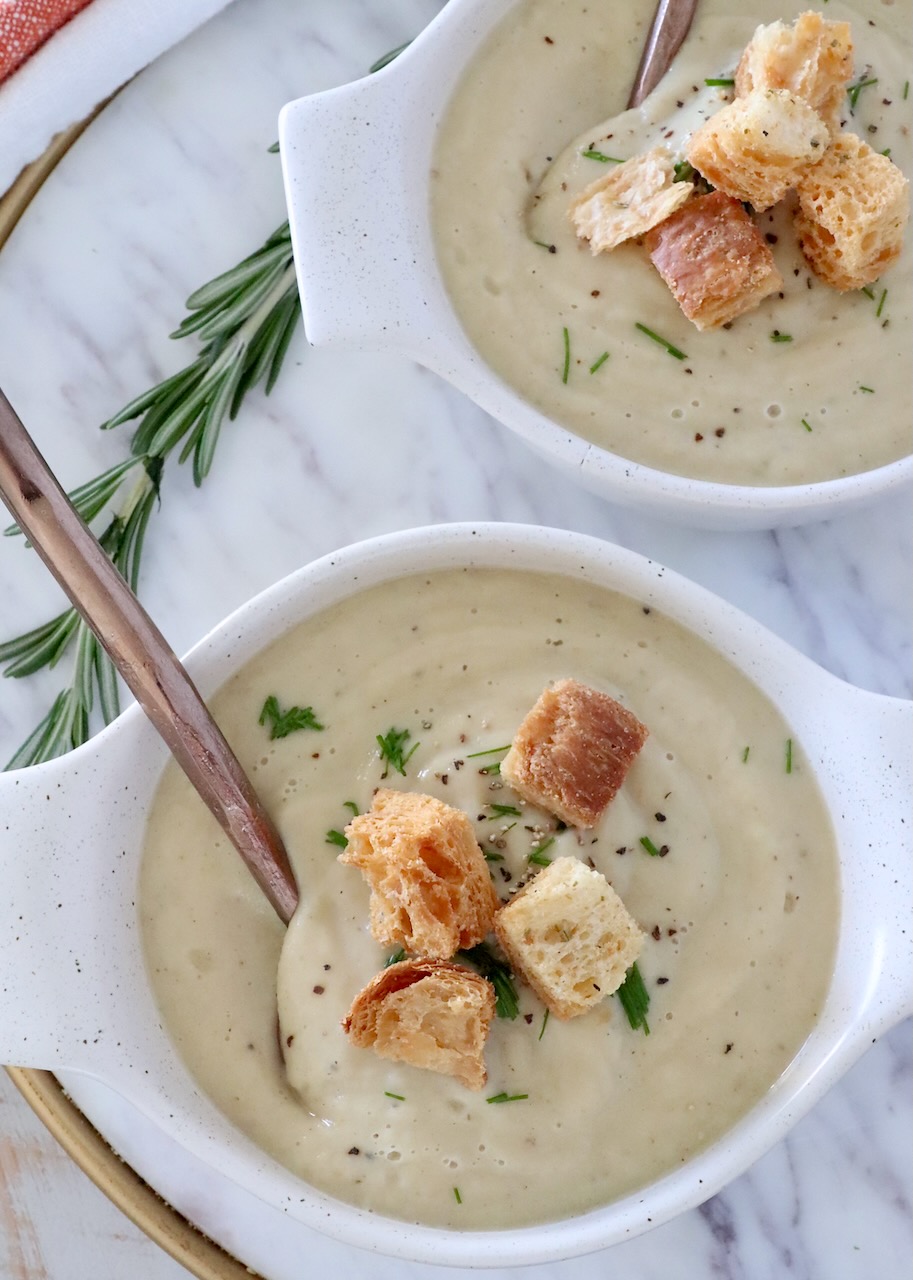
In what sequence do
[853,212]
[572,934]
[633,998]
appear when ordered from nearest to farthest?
[572,934] < [633,998] < [853,212]

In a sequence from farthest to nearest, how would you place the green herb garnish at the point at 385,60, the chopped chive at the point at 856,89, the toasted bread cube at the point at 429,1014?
the green herb garnish at the point at 385,60 → the chopped chive at the point at 856,89 → the toasted bread cube at the point at 429,1014

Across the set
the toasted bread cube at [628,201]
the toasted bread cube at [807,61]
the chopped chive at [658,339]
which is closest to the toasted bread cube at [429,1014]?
the chopped chive at [658,339]

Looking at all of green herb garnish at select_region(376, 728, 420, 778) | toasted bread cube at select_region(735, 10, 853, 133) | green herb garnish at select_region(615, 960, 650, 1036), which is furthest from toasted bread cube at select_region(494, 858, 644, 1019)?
toasted bread cube at select_region(735, 10, 853, 133)

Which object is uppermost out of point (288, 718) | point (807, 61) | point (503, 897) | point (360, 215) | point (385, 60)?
point (385, 60)

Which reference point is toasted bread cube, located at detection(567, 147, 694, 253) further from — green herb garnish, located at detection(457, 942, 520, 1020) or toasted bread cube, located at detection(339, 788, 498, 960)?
green herb garnish, located at detection(457, 942, 520, 1020)

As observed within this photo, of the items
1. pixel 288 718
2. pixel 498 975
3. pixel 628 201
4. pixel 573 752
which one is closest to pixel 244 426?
pixel 288 718

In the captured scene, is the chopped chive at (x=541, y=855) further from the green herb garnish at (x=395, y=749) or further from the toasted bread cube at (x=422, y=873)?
the green herb garnish at (x=395, y=749)

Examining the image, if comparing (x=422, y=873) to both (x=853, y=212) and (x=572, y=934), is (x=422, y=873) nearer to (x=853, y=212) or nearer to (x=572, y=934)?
(x=572, y=934)
